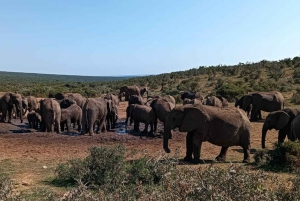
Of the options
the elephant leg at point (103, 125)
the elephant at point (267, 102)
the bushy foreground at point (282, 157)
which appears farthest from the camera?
the elephant at point (267, 102)

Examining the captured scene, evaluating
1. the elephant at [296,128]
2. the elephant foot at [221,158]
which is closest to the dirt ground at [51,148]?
the elephant foot at [221,158]

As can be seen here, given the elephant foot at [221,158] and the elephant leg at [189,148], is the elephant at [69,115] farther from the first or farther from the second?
the elephant foot at [221,158]

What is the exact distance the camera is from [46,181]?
8.87 m

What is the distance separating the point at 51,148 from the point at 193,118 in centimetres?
574

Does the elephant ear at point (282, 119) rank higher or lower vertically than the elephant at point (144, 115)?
higher

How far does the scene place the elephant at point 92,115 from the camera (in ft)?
54.4

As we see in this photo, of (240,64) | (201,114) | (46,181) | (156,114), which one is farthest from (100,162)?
(240,64)

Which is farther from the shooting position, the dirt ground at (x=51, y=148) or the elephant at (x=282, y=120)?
the elephant at (x=282, y=120)

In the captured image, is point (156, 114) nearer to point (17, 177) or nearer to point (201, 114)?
point (201, 114)

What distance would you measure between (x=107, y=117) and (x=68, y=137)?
3.98 m

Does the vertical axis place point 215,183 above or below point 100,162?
above

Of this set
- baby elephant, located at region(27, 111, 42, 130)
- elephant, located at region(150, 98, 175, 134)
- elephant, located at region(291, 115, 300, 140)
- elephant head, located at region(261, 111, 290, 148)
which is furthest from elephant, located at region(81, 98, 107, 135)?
elephant, located at region(291, 115, 300, 140)

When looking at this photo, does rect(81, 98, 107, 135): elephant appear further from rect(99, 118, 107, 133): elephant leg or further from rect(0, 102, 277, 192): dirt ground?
rect(0, 102, 277, 192): dirt ground

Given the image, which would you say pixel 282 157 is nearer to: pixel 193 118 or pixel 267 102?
pixel 193 118
